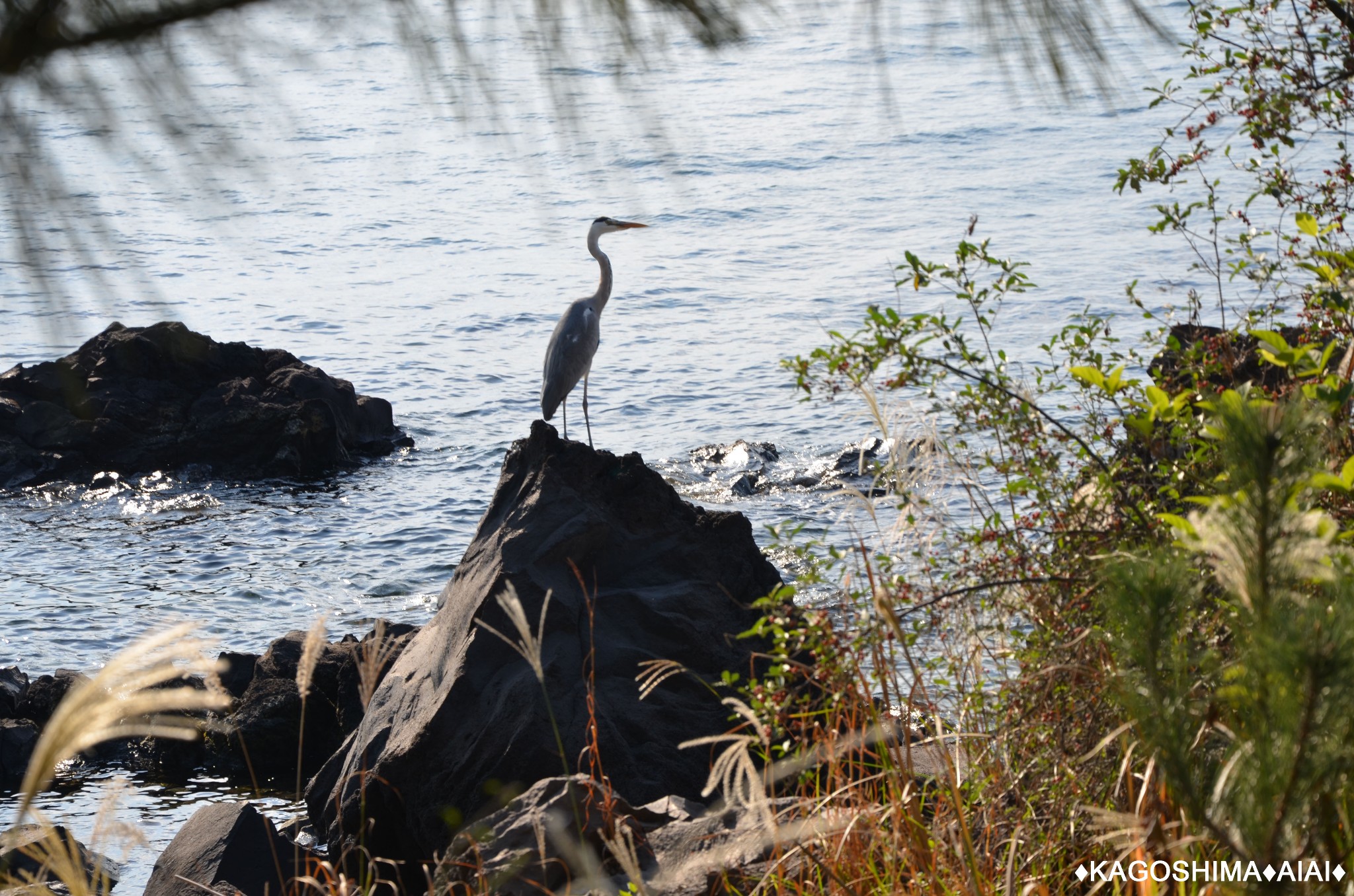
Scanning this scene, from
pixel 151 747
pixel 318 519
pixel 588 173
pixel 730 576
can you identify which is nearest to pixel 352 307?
pixel 318 519

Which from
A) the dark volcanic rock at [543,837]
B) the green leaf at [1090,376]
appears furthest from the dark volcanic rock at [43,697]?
the green leaf at [1090,376]

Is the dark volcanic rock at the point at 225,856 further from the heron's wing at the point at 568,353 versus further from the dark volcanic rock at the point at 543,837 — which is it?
the heron's wing at the point at 568,353

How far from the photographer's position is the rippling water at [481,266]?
1.54 meters

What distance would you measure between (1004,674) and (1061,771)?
475 mm

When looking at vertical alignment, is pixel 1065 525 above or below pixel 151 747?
above

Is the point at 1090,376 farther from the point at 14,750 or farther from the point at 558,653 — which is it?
the point at 14,750

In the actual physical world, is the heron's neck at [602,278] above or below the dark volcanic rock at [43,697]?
above

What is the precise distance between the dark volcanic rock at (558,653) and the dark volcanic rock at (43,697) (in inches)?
86.1

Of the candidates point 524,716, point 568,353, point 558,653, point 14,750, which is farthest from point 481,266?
point 524,716

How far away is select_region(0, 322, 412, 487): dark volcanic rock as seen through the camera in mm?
12242

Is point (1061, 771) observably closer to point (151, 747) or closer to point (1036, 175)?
point (151, 747)

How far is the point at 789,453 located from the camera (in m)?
11.8

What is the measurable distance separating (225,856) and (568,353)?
5207mm

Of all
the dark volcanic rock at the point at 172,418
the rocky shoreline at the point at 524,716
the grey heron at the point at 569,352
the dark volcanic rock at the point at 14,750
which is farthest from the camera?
the dark volcanic rock at the point at 172,418
